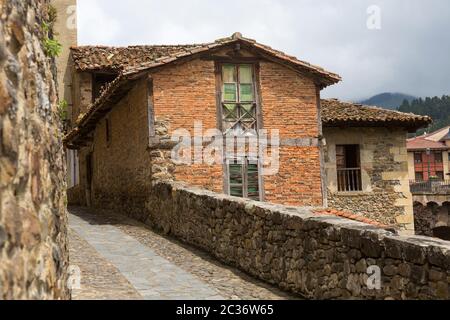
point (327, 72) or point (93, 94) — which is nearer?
point (327, 72)

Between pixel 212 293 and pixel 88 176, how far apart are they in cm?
1685

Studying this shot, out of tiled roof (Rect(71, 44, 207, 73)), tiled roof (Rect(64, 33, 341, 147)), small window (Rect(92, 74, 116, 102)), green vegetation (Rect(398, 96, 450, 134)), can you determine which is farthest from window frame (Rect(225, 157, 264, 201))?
green vegetation (Rect(398, 96, 450, 134))

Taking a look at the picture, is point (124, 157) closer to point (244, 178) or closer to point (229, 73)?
point (244, 178)

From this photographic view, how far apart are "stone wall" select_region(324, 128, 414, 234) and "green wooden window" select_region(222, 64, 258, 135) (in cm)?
604

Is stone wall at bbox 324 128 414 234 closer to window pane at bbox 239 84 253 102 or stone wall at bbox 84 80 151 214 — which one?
window pane at bbox 239 84 253 102

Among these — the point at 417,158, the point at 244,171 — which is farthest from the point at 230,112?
the point at 417,158

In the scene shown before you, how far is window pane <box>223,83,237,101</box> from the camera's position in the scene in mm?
14414

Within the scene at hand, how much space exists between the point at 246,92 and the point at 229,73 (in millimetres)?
707

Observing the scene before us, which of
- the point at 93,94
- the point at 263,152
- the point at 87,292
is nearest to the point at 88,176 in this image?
the point at 93,94

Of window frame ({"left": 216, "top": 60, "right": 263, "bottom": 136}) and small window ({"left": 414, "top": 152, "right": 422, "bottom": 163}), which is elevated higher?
window frame ({"left": 216, "top": 60, "right": 263, "bottom": 136})

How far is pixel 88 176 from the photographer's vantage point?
74.9 feet

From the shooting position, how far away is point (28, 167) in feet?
11.1
